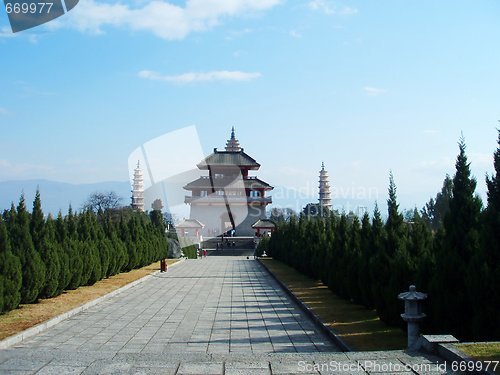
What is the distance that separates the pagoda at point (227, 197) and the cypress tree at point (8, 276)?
4545cm

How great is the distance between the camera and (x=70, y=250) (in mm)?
12969

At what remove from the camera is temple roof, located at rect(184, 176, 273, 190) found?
5572 cm

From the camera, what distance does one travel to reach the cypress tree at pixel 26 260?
1026cm

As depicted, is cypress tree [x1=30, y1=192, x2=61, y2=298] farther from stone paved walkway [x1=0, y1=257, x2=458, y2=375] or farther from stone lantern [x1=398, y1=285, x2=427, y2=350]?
stone lantern [x1=398, y1=285, x2=427, y2=350]

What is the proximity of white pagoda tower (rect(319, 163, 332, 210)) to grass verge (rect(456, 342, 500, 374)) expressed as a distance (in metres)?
69.3

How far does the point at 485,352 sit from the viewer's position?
4812mm

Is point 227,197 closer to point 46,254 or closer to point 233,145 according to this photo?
point 233,145

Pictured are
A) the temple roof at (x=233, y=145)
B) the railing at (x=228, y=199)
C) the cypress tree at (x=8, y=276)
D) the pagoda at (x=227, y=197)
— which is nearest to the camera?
the cypress tree at (x=8, y=276)

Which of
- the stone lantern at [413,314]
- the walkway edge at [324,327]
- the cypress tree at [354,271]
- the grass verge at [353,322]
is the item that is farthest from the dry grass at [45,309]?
the cypress tree at [354,271]

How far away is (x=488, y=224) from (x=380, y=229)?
417 centimetres

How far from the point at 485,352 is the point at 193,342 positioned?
3.98m

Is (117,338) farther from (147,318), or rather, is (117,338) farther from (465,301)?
(465,301)

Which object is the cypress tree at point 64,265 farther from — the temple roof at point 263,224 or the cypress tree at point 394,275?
the temple roof at point 263,224

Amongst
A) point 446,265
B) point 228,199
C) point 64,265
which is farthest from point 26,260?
point 228,199
